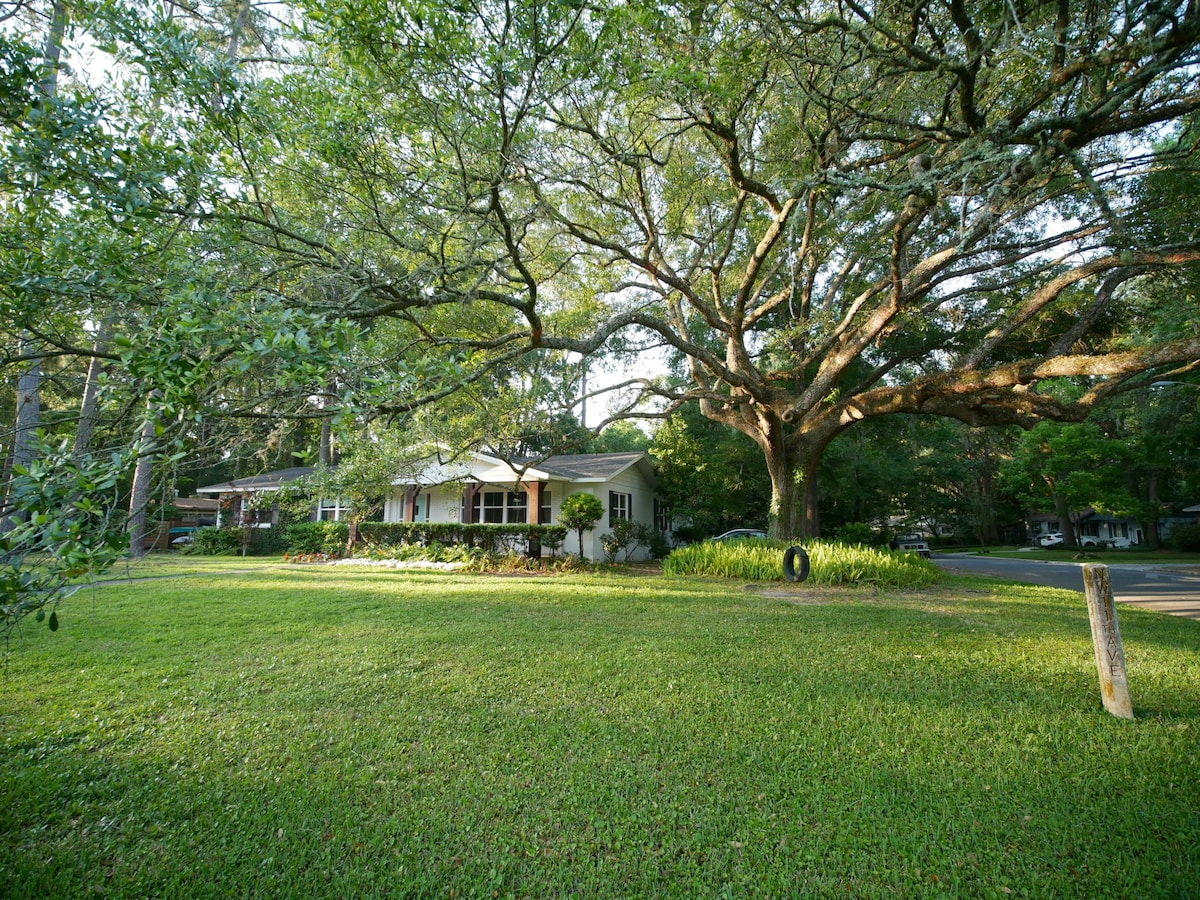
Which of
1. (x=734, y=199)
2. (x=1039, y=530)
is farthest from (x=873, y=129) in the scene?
(x=1039, y=530)

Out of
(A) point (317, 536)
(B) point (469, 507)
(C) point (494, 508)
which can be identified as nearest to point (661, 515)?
(C) point (494, 508)

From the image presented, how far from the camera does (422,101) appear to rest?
509 centimetres

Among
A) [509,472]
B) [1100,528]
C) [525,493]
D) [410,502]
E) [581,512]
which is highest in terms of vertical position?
[509,472]

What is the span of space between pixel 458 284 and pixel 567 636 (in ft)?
15.4

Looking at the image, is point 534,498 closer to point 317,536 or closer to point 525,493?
point 525,493

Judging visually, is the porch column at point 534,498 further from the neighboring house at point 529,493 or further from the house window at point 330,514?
the house window at point 330,514

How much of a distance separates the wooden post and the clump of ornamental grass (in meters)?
7.22

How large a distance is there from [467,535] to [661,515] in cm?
870

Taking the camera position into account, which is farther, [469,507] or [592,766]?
[469,507]

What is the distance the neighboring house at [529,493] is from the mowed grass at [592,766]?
10802 millimetres

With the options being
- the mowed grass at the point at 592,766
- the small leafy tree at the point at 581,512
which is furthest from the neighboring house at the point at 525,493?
the mowed grass at the point at 592,766

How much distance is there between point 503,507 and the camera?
62.1 ft

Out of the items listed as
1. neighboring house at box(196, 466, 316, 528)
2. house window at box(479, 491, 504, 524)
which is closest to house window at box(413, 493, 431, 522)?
house window at box(479, 491, 504, 524)

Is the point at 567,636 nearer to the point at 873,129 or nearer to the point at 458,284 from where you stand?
the point at 458,284
